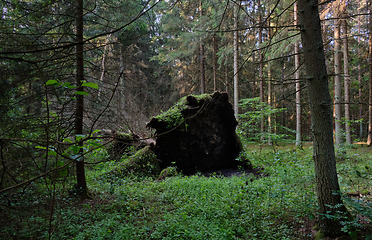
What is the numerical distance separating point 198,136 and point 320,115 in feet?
21.5

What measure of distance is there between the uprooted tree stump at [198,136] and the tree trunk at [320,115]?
5380mm

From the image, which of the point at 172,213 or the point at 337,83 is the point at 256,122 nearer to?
the point at 337,83

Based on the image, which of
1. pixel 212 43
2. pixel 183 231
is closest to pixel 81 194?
pixel 183 231

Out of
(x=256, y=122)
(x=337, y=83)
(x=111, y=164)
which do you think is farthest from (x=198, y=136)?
(x=337, y=83)

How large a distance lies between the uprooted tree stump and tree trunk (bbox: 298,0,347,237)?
5.38 metres

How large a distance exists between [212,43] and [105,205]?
57.6ft

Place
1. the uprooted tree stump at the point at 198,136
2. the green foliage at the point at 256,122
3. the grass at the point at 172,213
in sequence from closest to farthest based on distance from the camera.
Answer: the grass at the point at 172,213 < the uprooted tree stump at the point at 198,136 < the green foliage at the point at 256,122

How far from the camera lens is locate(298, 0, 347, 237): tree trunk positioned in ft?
9.93

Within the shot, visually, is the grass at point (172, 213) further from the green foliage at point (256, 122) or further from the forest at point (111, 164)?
the green foliage at point (256, 122)

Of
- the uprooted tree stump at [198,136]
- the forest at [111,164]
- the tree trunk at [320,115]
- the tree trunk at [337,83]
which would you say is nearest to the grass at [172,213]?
the forest at [111,164]

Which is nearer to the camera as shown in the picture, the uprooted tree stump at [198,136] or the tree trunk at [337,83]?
the uprooted tree stump at [198,136]

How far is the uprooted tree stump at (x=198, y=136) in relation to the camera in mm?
8555

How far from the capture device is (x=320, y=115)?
10.2 ft

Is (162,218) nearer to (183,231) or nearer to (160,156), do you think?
(183,231)
